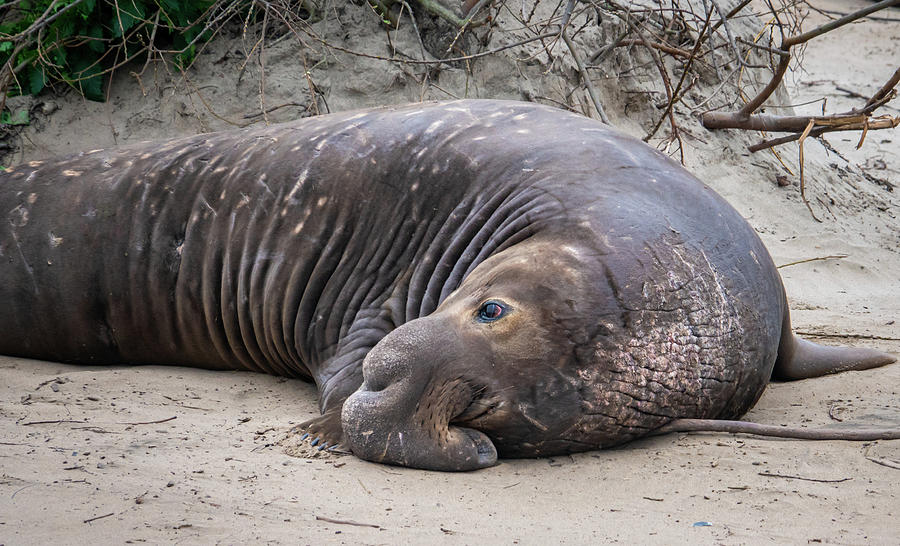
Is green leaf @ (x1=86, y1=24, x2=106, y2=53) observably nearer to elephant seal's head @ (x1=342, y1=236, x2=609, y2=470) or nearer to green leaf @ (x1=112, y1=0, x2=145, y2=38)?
green leaf @ (x1=112, y1=0, x2=145, y2=38)

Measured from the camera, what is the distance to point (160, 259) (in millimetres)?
4070

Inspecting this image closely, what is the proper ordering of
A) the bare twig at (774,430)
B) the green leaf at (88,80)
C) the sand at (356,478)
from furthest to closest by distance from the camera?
the green leaf at (88,80) → the bare twig at (774,430) → the sand at (356,478)

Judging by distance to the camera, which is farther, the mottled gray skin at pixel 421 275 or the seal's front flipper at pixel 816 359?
the seal's front flipper at pixel 816 359

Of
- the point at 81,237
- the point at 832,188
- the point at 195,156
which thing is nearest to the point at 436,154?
the point at 195,156

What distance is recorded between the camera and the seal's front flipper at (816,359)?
3.70 metres

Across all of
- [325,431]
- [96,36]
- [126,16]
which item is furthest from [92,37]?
[325,431]

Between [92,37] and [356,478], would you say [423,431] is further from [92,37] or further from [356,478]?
[92,37]

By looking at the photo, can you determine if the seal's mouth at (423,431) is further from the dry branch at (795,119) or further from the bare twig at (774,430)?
the dry branch at (795,119)

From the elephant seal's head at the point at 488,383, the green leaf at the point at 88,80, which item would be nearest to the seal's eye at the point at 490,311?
the elephant seal's head at the point at 488,383

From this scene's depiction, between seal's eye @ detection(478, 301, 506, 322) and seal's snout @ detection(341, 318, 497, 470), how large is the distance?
0.14 meters

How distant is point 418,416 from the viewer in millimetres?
2771

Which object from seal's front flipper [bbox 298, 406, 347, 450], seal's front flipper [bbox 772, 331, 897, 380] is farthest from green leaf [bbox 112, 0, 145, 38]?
seal's front flipper [bbox 772, 331, 897, 380]

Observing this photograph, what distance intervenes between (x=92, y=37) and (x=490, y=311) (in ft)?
13.0

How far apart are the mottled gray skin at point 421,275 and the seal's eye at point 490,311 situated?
0.8 inches
